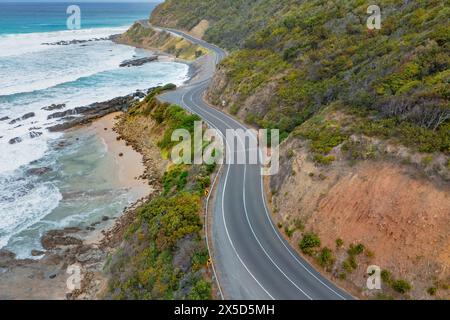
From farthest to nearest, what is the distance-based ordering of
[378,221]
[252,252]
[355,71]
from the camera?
[355,71], [252,252], [378,221]

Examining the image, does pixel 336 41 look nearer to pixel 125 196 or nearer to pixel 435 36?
pixel 435 36

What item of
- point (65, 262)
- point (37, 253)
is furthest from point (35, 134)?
point (65, 262)

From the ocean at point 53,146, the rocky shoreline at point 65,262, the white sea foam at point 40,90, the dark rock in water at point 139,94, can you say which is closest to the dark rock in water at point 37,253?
the rocky shoreline at point 65,262

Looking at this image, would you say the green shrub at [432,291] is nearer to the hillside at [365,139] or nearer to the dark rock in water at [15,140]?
the hillside at [365,139]

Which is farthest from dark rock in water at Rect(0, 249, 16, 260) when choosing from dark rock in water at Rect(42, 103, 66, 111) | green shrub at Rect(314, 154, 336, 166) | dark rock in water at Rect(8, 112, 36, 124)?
dark rock in water at Rect(42, 103, 66, 111)

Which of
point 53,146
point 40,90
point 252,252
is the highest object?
point 40,90

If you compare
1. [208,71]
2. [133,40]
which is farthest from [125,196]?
[133,40]

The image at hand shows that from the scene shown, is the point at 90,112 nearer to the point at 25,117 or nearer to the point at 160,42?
the point at 25,117
